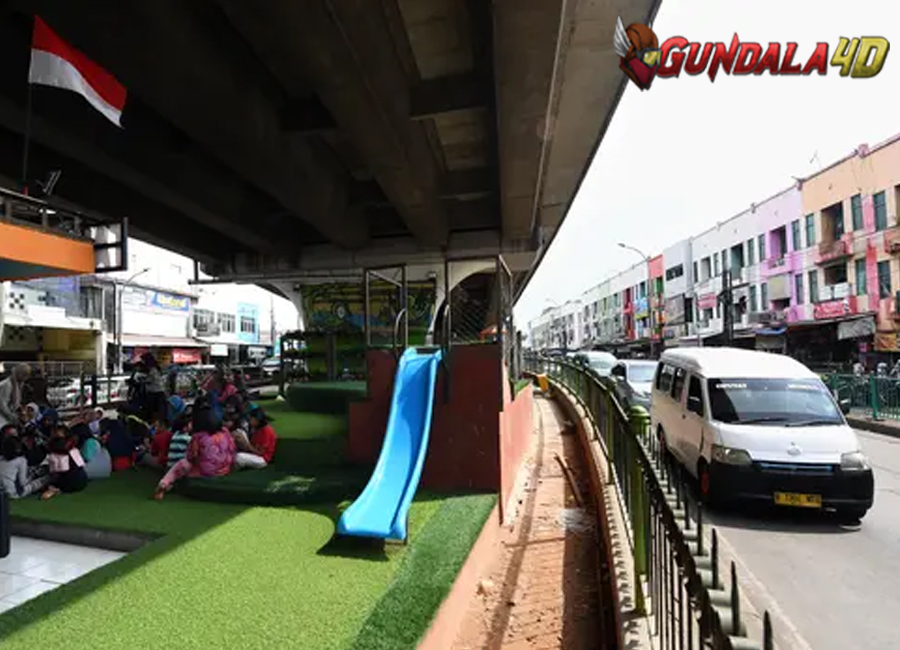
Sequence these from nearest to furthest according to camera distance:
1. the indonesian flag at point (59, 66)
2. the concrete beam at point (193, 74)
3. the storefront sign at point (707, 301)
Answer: the concrete beam at point (193, 74) < the indonesian flag at point (59, 66) < the storefront sign at point (707, 301)

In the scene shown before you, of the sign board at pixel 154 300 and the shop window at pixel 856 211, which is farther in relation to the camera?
the sign board at pixel 154 300

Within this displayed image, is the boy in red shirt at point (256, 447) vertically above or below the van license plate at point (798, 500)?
above

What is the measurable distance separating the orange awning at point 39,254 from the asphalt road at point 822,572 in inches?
264

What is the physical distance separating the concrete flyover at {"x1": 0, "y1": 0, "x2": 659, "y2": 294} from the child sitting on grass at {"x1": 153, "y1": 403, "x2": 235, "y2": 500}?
3.69 meters

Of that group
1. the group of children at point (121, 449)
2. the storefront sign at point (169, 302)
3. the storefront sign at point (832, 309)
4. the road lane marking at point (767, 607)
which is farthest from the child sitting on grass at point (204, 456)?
the storefront sign at point (169, 302)

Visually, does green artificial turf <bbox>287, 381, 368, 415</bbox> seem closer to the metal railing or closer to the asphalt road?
the metal railing

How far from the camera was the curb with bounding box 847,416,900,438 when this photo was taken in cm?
1254

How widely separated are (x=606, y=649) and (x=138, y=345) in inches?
1631

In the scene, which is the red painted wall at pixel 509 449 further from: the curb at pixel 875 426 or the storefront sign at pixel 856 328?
the storefront sign at pixel 856 328

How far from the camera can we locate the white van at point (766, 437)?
6180 mm

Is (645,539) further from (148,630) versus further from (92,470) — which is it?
(92,470)

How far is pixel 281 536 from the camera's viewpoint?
4.73 meters

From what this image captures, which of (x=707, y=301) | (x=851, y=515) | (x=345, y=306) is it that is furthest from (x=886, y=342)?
(x=851, y=515)

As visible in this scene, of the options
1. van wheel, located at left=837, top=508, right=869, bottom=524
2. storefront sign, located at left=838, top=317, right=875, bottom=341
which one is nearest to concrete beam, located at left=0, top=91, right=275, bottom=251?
van wheel, located at left=837, top=508, right=869, bottom=524
